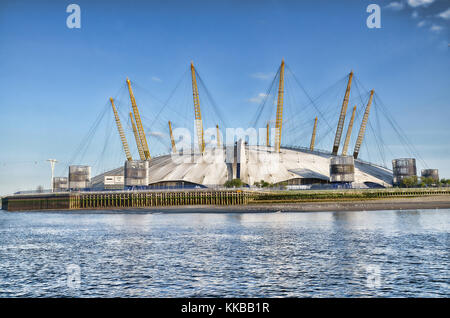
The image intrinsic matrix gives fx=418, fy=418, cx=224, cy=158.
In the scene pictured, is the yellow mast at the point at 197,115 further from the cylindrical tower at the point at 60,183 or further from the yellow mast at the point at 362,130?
the yellow mast at the point at 362,130

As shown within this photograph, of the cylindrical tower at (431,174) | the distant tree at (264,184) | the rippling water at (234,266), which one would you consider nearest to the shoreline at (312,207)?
the distant tree at (264,184)

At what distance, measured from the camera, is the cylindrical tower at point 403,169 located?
15512 cm

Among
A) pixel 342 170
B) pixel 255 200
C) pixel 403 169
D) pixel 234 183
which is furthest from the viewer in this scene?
pixel 403 169

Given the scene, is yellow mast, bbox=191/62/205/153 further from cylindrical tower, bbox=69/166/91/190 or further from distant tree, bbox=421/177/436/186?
distant tree, bbox=421/177/436/186

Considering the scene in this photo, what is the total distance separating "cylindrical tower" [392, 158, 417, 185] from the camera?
155 m

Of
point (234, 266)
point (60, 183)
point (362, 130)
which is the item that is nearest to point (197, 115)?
point (60, 183)

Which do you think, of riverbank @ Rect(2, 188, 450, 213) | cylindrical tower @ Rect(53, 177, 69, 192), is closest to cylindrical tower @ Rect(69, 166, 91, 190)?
cylindrical tower @ Rect(53, 177, 69, 192)

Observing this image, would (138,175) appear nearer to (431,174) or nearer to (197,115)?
(197,115)

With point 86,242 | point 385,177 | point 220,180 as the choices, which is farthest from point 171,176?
point 86,242

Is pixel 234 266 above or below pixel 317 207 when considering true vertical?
above

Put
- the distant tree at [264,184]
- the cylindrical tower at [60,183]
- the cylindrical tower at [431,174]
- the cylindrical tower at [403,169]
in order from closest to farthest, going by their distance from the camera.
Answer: the distant tree at [264,184]
the cylindrical tower at [403,169]
the cylindrical tower at [431,174]
the cylindrical tower at [60,183]

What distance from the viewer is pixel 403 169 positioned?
155875 millimetres

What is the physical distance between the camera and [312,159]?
557 feet
